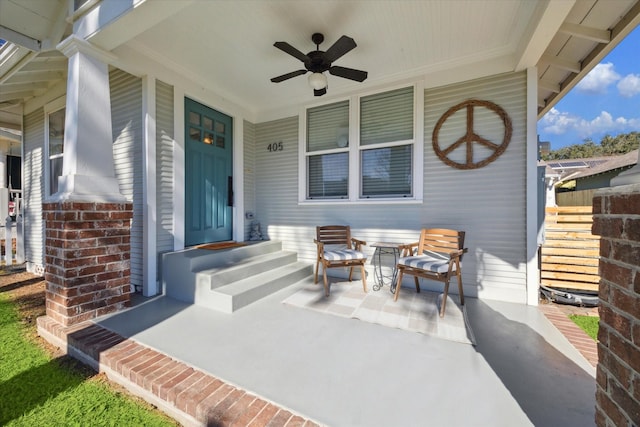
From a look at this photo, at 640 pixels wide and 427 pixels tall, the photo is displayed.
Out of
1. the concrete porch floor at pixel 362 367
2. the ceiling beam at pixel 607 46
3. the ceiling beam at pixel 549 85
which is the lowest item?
the concrete porch floor at pixel 362 367

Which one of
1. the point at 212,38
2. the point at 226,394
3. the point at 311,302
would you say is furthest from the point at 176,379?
the point at 212,38

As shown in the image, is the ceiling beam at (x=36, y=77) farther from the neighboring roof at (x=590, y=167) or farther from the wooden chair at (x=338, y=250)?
the neighboring roof at (x=590, y=167)

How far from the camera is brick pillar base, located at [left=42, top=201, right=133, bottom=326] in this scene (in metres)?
2.35

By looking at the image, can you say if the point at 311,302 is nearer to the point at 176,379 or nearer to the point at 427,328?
the point at 427,328

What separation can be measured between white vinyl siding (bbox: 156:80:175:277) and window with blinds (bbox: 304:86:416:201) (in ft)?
6.67

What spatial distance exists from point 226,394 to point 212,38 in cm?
340

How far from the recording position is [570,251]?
3469 millimetres

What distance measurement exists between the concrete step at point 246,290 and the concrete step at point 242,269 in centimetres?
5

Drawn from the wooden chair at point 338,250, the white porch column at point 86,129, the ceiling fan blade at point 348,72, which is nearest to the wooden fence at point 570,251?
the wooden chair at point 338,250

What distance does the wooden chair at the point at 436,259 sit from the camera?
2.72m

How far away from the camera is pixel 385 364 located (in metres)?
1.87

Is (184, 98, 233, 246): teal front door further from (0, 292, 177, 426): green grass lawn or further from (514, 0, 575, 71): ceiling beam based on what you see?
(514, 0, 575, 71): ceiling beam

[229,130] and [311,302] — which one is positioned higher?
[229,130]

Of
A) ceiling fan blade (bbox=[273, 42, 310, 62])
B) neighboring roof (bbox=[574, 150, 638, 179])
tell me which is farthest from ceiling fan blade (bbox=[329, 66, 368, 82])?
neighboring roof (bbox=[574, 150, 638, 179])
